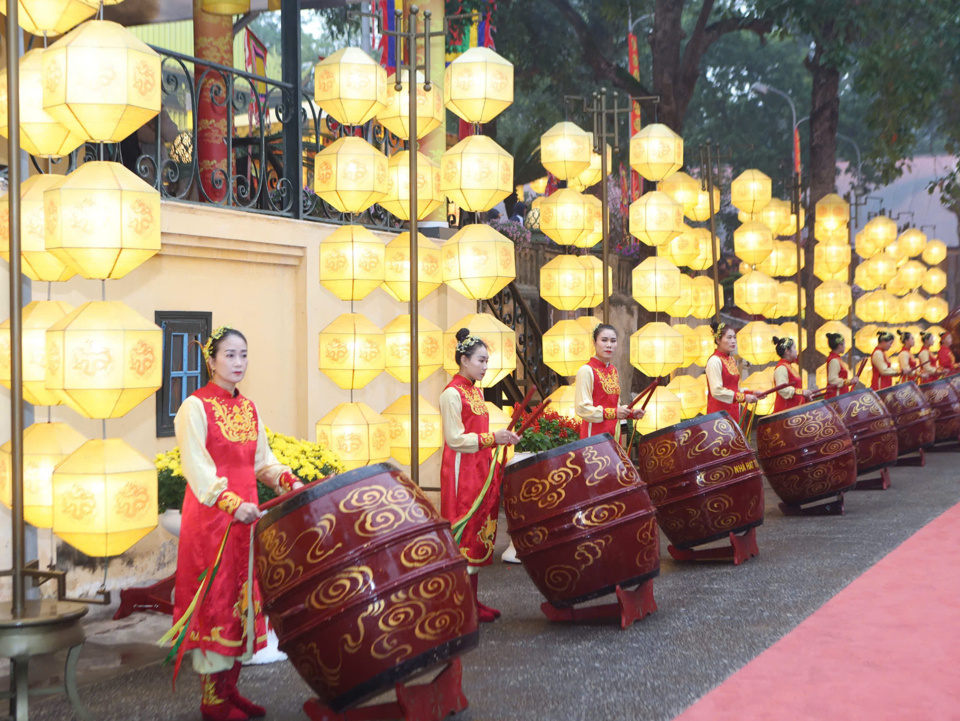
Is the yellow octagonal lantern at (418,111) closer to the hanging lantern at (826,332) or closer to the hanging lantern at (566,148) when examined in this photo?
the hanging lantern at (566,148)

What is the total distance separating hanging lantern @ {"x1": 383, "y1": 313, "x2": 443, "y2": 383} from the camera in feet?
18.8

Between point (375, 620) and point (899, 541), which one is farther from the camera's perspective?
point (899, 541)

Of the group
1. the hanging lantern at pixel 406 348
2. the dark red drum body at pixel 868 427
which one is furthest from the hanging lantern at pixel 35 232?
the dark red drum body at pixel 868 427

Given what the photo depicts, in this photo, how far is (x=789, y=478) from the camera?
6965 mm

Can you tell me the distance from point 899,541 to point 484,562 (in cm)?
284

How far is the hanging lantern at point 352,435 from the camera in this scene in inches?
204

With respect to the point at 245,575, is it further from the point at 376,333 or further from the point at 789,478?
the point at 789,478

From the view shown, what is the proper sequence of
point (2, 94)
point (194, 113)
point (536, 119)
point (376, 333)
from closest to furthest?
point (2, 94), point (376, 333), point (194, 113), point (536, 119)

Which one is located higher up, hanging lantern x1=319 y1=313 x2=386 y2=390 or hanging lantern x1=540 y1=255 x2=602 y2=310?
hanging lantern x1=540 y1=255 x2=602 y2=310

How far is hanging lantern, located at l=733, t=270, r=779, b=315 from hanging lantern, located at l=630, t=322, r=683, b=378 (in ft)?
7.13

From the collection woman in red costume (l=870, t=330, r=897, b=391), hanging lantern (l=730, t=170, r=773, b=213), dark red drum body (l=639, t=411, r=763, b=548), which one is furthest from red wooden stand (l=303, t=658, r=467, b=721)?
woman in red costume (l=870, t=330, r=897, b=391)

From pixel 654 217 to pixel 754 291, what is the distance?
2353mm

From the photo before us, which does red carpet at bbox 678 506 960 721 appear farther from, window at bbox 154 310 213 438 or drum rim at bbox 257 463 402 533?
window at bbox 154 310 213 438

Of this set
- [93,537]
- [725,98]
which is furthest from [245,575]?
[725,98]
